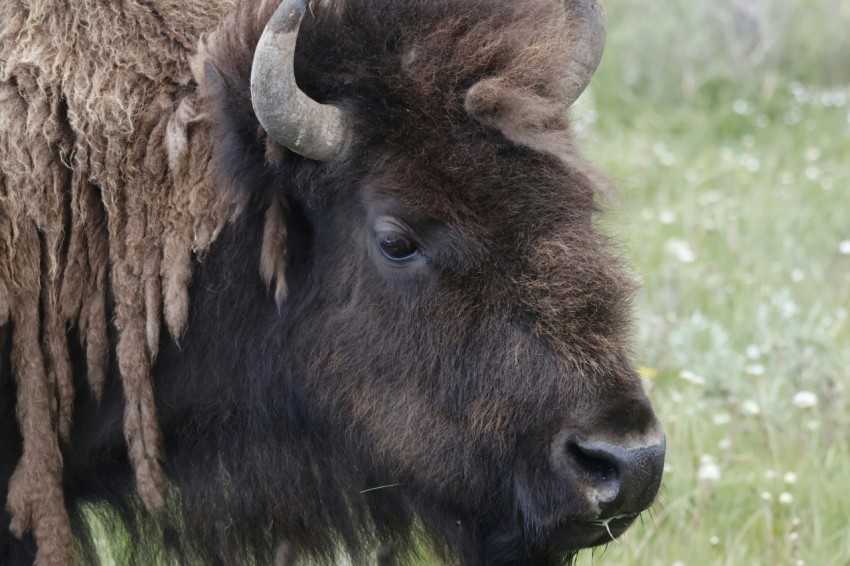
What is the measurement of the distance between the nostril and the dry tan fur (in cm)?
102

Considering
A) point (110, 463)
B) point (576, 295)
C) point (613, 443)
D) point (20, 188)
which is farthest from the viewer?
point (110, 463)

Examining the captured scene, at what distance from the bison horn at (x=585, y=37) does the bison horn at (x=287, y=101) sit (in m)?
0.81

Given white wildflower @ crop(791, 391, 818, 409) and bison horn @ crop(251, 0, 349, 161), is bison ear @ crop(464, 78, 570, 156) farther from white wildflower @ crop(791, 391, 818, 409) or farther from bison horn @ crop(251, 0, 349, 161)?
white wildflower @ crop(791, 391, 818, 409)

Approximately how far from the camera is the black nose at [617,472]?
2.96m

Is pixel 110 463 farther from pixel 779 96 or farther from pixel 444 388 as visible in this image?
pixel 779 96

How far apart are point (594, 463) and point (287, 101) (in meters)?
1.22

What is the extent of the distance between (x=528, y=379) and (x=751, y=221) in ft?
16.0

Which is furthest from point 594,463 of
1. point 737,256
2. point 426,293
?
point 737,256

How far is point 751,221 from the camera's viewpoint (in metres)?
7.64

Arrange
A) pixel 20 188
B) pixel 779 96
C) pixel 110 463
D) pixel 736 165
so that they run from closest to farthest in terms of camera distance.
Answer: pixel 20 188 → pixel 110 463 → pixel 736 165 → pixel 779 96

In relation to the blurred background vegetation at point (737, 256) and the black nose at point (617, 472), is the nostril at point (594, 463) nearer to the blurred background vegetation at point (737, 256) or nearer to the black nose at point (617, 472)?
the black nose at point (617, 472)

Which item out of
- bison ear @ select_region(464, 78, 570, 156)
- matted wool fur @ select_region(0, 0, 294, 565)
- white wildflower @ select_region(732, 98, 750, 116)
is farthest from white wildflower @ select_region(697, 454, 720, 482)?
white wildflower @ select_region(732, 98, 750, 116)

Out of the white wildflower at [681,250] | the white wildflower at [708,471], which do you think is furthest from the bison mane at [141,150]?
the white wildflower at [681,250]

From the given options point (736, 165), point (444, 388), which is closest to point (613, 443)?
point (444, 388)
